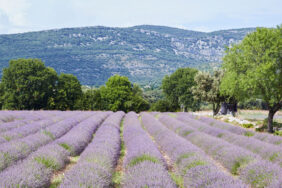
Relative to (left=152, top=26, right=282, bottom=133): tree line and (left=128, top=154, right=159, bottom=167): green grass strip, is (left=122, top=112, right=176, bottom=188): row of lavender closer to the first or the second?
(left=128, top=154, right=159, bottom=167): green grass strip

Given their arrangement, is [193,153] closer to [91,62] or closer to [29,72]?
[29,72]

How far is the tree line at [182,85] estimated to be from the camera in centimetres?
1395

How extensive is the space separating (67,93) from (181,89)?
1810 centimetres

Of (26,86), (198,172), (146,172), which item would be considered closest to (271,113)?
(198,172)

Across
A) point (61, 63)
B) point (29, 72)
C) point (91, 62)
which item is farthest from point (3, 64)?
point (29, 72)

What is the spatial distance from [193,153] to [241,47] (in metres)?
11.5

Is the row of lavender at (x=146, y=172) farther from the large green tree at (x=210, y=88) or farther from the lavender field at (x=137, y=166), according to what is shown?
the large green tree at (x=210, y=88)

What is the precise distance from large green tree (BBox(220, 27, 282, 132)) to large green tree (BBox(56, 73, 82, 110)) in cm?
2862

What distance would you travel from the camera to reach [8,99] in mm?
34250

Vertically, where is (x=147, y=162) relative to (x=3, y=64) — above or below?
below

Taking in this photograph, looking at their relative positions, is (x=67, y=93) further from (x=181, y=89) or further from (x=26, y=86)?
(x=181, y=89)

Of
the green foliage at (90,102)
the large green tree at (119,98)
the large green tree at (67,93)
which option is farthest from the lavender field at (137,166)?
the large green tree at (119,98)

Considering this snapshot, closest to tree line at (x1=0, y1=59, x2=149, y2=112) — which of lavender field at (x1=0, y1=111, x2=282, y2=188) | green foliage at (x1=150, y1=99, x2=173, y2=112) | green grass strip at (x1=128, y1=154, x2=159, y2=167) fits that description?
green foliage at (x1=150, y1=99, x2=173, y2=112)

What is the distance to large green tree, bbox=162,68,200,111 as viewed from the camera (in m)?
40.9
